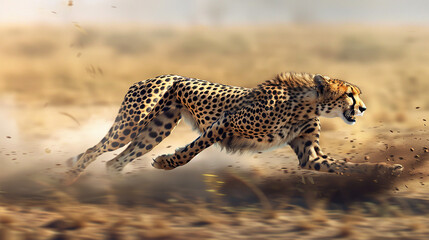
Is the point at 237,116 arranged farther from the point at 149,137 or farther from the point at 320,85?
the point at 149,137

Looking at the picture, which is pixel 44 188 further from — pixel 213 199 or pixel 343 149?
pixel 343 149

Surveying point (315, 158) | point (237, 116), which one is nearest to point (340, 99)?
point (315, 158)

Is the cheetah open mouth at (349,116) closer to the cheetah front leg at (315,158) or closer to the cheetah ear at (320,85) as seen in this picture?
the cheetah ear at (320,85)

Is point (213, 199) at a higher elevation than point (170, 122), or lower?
lower

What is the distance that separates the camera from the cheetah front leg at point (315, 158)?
22.6ft

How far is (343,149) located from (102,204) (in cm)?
439

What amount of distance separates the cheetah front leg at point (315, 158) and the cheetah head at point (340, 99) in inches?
12.7

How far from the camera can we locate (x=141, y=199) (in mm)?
7062

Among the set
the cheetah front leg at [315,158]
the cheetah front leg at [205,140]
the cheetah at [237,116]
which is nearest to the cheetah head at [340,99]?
the cheetah at [237,116]

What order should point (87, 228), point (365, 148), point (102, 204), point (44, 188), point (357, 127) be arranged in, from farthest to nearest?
point (357, 127) < point (365, 148) < point (44, 188) < point (102, 204) < point (87, 228)

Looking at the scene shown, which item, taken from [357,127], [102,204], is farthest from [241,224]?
[357,127]

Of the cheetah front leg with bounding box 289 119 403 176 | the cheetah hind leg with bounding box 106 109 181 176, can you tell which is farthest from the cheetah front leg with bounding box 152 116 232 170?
the cheetah front leg with bounding box 289 119 403 176

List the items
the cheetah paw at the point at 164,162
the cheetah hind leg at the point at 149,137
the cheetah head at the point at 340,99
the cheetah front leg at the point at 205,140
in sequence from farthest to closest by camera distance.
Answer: the cheetah hind leg at the point at 149,137, the cheetah paw at the point at 164,162, the cheetah front leg at the point at 205,140, the cheetah head at the point at 340,99

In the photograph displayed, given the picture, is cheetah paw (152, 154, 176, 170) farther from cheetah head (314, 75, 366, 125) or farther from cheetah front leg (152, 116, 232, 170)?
cheetah head (314, 75, 366, 125)
